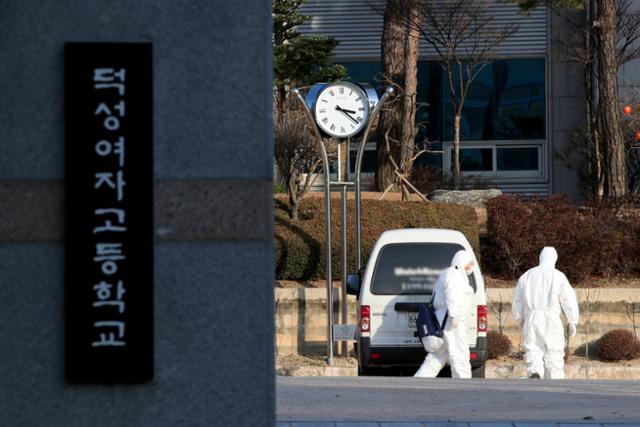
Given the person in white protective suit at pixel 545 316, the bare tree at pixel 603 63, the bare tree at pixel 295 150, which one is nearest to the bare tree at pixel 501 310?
the person in white protective suit at pixel 545 316

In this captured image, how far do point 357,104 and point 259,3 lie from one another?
11.8 metres

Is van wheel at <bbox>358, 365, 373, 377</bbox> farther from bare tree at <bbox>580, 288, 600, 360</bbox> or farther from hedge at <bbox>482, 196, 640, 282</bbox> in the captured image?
hedge at <bbox>482, 196, 640, 282</bbox>

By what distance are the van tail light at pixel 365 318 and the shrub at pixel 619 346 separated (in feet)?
13.7

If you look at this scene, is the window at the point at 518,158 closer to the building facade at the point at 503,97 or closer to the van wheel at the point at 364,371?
the building facade at the point at 503,97

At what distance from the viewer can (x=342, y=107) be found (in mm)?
16781

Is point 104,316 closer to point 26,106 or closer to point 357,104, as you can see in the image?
point 26,106

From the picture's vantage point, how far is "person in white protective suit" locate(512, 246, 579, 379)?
1396cm

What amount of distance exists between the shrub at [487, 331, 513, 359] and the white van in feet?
7.88

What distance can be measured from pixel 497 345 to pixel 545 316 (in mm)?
2572

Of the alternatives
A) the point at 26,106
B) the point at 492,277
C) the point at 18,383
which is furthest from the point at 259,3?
the point at 492,277

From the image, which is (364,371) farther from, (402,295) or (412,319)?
(402,295)

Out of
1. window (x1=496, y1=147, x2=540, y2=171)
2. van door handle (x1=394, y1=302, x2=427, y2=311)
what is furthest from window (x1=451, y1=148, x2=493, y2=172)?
van door handle (x1=394, y1=302, x2=427, y2=311)

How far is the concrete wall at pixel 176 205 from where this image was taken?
194 inches

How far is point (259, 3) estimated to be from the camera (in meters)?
5.02
